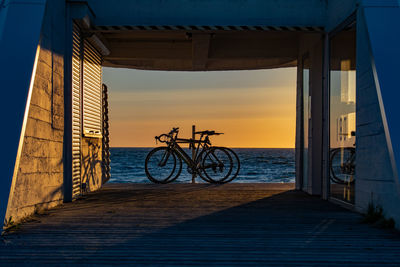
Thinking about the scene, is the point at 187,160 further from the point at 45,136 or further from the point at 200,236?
the point at 200,236

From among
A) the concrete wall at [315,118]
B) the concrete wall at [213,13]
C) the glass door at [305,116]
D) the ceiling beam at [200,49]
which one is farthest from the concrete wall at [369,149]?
the ceiling beam at [200,49]

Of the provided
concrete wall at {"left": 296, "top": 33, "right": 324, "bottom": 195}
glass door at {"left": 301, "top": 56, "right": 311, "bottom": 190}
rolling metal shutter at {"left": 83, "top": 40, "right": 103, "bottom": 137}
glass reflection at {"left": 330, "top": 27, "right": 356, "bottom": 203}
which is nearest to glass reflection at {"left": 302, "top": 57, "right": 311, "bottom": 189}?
glass door at {"left": 301, "top": 56, "right": 311, "bottom": 190}

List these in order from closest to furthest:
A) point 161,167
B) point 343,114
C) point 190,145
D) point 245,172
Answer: point 343,114 → point 161,167 → point 190,145 → point 245,172

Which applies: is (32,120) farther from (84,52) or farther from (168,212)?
(84,52)

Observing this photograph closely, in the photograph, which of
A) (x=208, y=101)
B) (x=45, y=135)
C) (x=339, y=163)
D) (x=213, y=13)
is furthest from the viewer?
(x=208, y=101)

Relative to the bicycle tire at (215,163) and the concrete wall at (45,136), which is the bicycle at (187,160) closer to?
the bicycle tire at (215,163)

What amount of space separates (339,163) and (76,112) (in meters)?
3.53

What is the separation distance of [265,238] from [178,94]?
3099 cm

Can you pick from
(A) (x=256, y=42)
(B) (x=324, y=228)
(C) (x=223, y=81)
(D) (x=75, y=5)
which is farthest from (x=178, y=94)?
(B) (x=324, y=228)

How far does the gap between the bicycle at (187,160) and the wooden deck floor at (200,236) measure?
2.78m

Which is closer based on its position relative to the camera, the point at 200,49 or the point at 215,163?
the point at 200,49

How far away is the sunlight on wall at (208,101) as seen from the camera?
1059 inches

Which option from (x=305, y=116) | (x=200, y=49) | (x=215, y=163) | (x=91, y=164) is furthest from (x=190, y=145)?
(x=305, y=116)

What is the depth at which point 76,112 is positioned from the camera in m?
6.41
